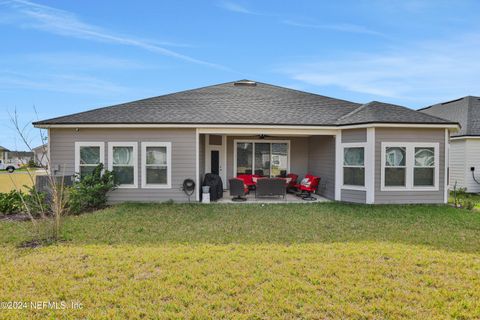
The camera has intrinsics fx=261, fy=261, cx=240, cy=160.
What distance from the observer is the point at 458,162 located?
13422 mm

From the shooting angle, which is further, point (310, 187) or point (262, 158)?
point (262, 158)

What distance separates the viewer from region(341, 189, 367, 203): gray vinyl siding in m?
9.15

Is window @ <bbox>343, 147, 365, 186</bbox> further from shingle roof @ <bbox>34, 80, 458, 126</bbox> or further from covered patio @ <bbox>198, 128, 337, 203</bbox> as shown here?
covered patio @ <bbox>198, 128, 337, 203</bbox>

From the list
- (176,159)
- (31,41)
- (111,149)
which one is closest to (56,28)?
(31,41)

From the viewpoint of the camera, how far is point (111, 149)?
9.55 metres

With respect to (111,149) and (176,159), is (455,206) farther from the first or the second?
(111,149)

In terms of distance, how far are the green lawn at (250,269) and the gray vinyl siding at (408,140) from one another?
2182 mm

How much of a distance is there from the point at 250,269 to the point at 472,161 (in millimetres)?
14582

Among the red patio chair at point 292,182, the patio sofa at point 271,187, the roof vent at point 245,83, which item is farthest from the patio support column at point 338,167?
the roof vent at point 245,83

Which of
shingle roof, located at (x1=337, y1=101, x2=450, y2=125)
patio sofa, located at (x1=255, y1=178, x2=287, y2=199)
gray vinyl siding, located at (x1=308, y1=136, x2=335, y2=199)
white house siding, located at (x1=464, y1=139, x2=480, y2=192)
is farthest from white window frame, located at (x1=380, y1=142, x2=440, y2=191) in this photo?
white house siding, located at (x1=464, y1=139, x2=480, y2=192)

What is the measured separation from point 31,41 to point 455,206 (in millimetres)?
17579

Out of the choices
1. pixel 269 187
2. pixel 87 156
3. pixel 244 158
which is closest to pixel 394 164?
pixel 269 187

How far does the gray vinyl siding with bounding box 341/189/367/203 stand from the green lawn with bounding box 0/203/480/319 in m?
2.16

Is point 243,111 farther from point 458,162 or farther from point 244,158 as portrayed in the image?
point 458,162
